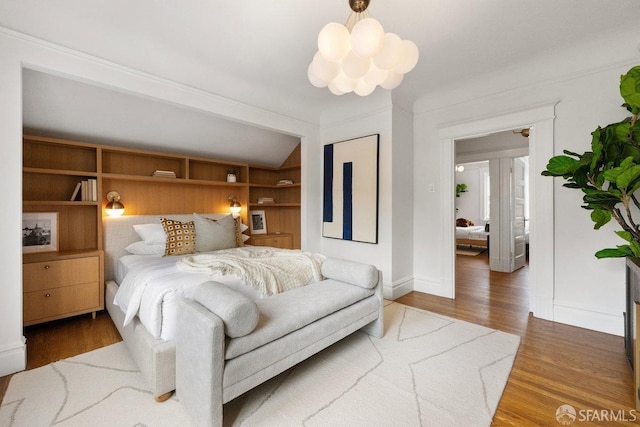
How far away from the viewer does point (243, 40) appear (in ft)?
7.86

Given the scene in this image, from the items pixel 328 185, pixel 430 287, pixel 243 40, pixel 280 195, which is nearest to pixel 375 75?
pixel 243 40

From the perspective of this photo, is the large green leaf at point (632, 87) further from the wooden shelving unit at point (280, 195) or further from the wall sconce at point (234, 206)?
the wall sconce at point (234, 206)

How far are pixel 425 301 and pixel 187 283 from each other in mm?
2681

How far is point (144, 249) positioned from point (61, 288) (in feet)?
2.44

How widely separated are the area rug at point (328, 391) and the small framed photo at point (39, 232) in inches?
55.4

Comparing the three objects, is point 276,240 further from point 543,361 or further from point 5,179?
point 543,361

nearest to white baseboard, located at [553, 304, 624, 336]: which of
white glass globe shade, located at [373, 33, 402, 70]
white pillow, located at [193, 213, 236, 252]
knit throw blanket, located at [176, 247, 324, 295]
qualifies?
knit throw blanket, located at [176, 247, 324, 295]

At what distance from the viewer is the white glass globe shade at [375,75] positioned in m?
1.81

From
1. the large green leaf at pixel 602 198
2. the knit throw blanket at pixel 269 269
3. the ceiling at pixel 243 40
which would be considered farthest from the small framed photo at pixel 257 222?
the large green leaf at pixel 602 198

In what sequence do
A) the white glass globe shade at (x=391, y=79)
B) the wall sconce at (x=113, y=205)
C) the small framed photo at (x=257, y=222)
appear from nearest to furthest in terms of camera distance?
1. the white glass globe shade at (x=391, y=79)
2. the wall sconce at (x=113, y=205)
3. the small framed photo at (x=257, y=222)

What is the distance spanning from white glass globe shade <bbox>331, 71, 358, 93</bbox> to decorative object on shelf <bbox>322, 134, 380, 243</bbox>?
5.45ft

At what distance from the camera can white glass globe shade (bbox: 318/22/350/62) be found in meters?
1.53

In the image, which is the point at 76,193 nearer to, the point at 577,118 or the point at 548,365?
the point at 548,365

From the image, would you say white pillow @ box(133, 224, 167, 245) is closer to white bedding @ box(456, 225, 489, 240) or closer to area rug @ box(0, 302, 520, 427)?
area rug @ box(0, 302, 520, 427)
